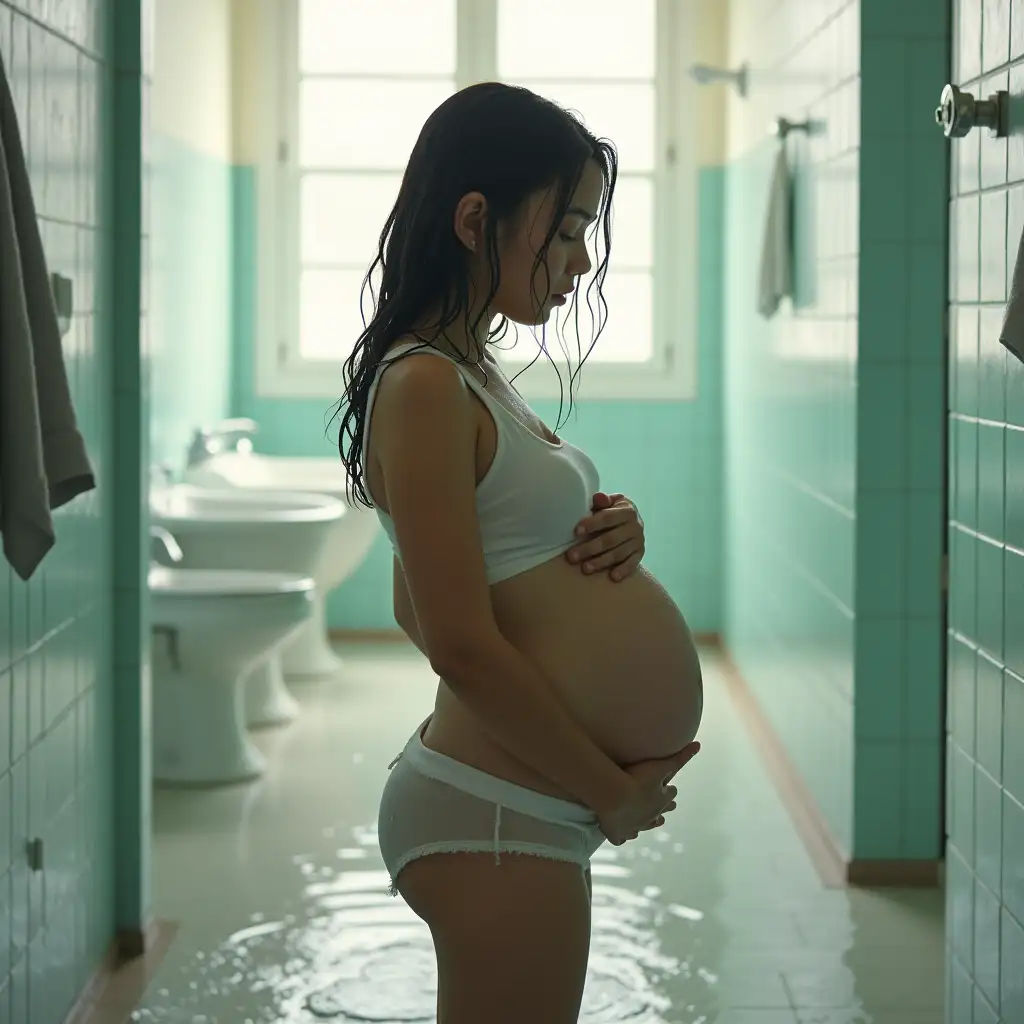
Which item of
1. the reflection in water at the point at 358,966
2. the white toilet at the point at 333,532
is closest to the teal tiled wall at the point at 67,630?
the reflection in water at the point at 358,966

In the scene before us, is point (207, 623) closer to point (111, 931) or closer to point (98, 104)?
point (111, 931)

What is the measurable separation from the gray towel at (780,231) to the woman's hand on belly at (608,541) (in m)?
2.53

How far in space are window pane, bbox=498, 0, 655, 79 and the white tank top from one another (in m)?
4.46

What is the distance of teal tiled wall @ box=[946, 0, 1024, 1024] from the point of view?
1777 mm

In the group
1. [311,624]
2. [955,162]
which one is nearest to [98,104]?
[955,162]

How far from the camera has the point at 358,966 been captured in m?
2.65

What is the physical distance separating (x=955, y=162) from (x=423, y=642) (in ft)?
3.58

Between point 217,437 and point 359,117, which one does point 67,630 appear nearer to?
point 217,437

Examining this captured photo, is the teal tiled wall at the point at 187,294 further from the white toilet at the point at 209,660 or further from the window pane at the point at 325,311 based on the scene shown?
the white toilet at the point at 209,660

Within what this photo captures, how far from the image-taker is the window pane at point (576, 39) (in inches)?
217

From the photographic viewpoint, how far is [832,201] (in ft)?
10.8

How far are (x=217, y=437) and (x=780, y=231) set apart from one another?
6.53 ft

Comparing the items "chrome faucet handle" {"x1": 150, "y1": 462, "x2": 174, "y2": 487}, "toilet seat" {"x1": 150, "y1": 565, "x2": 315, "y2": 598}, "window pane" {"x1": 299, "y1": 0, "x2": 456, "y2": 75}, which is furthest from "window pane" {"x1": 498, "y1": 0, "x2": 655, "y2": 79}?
"toilet seat" {"x1": 150, "y1": 565, "x2": 315, "y2": 598}

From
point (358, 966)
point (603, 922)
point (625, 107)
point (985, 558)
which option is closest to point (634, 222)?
point (625, 107)
